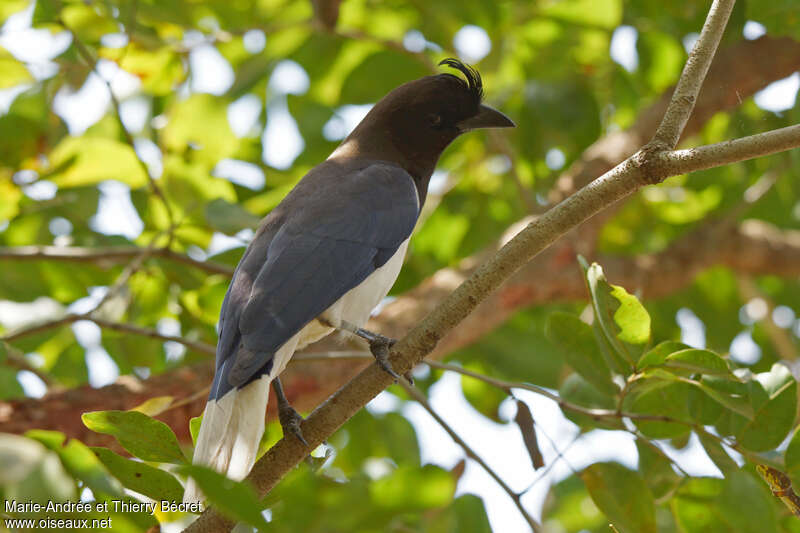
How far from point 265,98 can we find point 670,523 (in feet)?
→ 11.7

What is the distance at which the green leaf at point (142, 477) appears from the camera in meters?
2.17

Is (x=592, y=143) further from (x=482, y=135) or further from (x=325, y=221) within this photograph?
(x=325, y=221)

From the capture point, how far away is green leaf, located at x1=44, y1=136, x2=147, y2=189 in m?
3.96

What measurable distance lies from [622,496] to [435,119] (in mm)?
2221

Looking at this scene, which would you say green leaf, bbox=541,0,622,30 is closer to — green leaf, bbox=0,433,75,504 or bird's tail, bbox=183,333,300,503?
bird's tail, bbox=183,333,300,503

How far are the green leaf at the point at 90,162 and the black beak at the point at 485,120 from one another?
1.53 meters

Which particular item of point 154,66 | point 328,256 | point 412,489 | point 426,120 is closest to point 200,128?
point 154,66

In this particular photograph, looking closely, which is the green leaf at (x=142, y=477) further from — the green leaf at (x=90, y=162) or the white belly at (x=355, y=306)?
the green leaf at (x=90, y=162)

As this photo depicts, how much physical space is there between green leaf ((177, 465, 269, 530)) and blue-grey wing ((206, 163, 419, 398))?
1.07 metres

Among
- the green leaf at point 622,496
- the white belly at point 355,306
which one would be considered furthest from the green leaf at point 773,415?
the white belly at point 355,306

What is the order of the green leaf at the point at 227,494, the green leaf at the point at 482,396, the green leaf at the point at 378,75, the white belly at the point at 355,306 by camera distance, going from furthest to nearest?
the green leaf at the point at 482,396
the green leaf at the point at 378,75
the white belly at the point at 355,306
the green leaf at the point at 227,494

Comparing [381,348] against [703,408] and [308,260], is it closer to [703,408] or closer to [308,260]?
[308,260]

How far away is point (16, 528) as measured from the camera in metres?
1.63

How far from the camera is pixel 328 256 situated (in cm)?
317
